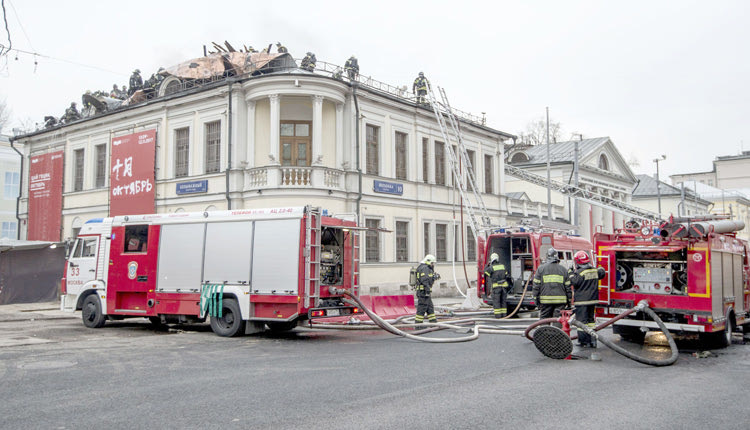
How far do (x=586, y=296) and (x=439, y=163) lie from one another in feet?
61.7

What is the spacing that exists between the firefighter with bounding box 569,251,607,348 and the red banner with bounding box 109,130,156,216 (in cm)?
1995

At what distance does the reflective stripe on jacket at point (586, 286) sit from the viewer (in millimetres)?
10711

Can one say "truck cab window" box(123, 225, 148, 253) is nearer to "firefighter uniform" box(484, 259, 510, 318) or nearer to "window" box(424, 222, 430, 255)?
"firefighter uniform" box(484, 259, 510, 318)

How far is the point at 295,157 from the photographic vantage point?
79.2 feet

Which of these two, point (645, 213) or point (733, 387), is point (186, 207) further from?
point (645, 213)

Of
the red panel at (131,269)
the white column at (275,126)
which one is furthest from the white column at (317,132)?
the red panel at (131,269)

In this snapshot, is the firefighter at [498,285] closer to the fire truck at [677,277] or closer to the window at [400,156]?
the fire truck at [677,277]

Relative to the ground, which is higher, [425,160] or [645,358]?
[425,160]

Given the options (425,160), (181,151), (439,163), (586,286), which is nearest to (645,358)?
(586,286)

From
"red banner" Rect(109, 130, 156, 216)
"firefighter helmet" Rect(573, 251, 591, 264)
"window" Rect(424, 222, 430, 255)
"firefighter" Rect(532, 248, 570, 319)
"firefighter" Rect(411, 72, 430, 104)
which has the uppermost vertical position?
"firefighter" Rect(411, 72, 430, 104)

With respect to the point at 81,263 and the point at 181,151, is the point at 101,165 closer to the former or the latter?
the point at 181,151

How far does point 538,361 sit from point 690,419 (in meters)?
3.53

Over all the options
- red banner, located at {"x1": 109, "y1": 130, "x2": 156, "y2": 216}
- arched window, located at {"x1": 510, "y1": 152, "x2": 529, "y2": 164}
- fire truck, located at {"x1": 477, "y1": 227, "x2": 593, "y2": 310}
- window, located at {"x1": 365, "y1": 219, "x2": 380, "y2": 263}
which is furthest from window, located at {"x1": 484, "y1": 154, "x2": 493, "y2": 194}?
arched window, located at {"x1": 510, "y1": 152, "x2": 529, "y2": 164}

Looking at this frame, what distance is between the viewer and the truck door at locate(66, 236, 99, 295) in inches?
606
